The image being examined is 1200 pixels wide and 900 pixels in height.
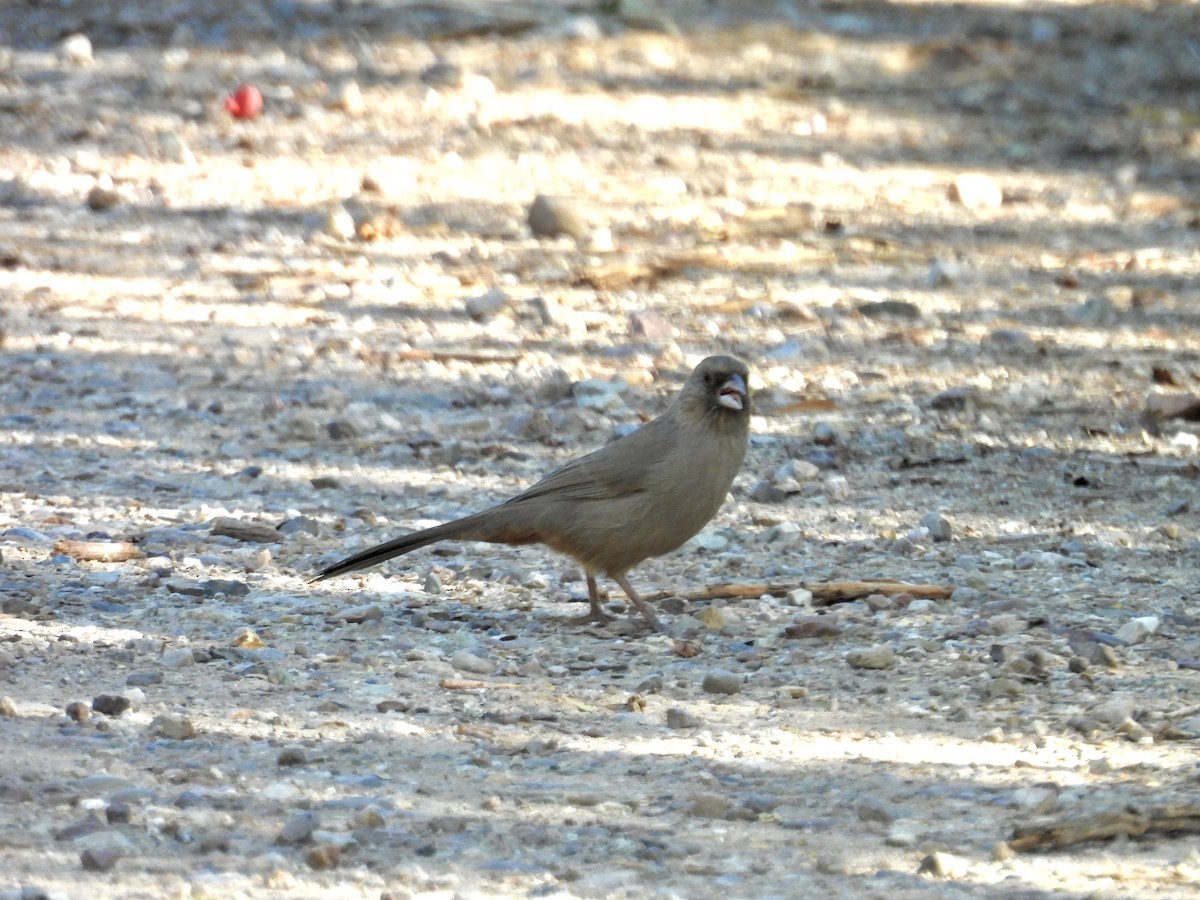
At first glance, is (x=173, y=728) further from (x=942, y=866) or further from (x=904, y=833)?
(x=942, y=866)

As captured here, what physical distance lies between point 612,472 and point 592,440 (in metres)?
1.64

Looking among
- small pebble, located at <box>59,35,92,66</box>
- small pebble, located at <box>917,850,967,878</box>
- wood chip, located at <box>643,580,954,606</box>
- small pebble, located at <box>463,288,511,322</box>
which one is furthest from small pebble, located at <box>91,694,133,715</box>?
small pebble, located at <box>59,35,92,66</box>

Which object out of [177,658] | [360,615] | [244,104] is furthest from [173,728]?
[244,104]

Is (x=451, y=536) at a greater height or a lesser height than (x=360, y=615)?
greater

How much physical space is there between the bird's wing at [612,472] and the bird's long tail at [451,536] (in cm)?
8

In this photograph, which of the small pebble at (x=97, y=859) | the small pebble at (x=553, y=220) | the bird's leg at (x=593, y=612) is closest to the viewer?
the small pebble at (x=97, y=859)

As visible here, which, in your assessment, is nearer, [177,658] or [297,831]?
[297,831]

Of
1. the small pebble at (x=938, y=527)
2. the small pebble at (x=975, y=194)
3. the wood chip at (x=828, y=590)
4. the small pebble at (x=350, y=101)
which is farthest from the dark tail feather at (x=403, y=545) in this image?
the small pebble at (x=350, y=101)

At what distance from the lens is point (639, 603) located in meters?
5.37

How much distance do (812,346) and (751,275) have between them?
1.08 m

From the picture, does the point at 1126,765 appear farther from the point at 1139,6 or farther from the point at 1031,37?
the point at 1139,6

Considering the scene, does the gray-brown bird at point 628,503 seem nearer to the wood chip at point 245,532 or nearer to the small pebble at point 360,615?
the small pebble at point 360,615

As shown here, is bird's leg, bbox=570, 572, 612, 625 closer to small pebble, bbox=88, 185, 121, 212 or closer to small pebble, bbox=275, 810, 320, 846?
small pebble, bbox=275, 810, 320, 846

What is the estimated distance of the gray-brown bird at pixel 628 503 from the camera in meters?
5.31
